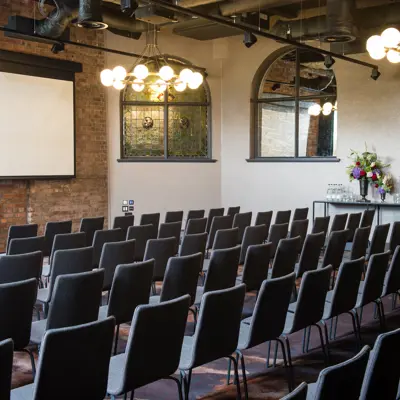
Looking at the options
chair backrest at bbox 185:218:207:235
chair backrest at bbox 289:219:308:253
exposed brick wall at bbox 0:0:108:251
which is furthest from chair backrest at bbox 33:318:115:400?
exposed brick wall at bbox 0:0:108:251

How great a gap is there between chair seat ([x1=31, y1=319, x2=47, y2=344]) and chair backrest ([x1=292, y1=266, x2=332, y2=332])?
1814 millimetres

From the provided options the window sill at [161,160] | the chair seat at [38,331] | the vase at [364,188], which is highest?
the window sill at [161,160]

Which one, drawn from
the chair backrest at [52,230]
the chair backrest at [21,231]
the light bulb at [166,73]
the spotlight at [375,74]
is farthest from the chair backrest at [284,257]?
the spotlight at [375,74]

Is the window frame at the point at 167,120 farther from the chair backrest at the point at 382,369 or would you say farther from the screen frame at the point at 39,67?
the chair backrest at the point at 382,369

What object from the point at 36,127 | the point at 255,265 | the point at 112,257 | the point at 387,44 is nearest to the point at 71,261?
the point at 112,257

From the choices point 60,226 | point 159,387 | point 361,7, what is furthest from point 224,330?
point 361,7

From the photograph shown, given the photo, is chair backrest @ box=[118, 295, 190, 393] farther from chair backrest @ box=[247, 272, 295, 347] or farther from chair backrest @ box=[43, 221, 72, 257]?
chair backrest @ box=[43, 221, 72, 257]

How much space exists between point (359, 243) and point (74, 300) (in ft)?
13.0

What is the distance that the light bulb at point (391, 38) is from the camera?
25.2 feet

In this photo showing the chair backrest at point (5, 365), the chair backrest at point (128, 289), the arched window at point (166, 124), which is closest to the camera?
the chair backrest at point (5, 365)

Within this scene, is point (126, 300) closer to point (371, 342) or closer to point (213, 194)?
point (371, 342)

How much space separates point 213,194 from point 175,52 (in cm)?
324

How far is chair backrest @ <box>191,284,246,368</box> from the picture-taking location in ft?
12.4

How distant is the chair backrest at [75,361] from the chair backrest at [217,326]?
74 cm
